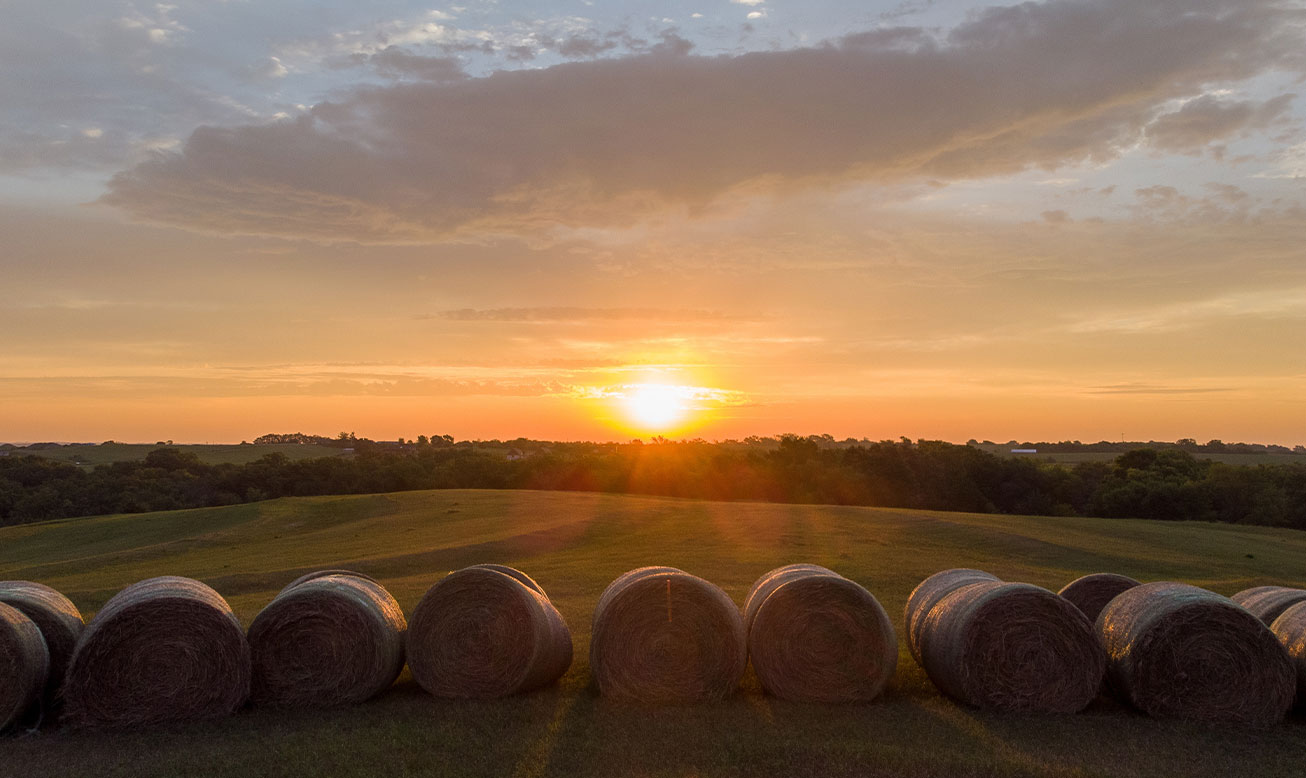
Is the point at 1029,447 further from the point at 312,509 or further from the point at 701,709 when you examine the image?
the point at 701,709

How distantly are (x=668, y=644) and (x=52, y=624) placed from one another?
6.97m

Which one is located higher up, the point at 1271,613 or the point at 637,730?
the point at 1271,613

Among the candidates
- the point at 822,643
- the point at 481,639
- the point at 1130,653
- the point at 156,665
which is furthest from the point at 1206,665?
the point at 156,665

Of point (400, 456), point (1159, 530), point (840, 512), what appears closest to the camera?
point (1159, 530)

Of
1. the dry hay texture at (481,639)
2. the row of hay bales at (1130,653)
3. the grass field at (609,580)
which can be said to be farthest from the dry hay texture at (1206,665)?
the dry hay texture at (481,639)

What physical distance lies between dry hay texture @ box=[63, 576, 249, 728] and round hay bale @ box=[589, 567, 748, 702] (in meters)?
4.05

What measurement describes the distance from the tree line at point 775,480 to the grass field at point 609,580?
1143 centimetres

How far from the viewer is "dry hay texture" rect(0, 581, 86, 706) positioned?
10109 mm

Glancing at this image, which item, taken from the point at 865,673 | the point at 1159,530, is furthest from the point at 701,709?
the point at 1159,530

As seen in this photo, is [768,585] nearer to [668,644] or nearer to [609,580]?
[668,644]

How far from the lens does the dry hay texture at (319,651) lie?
1038cm

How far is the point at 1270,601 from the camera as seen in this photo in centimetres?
1103

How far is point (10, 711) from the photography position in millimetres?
9320

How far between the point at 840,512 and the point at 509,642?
32.6 m
